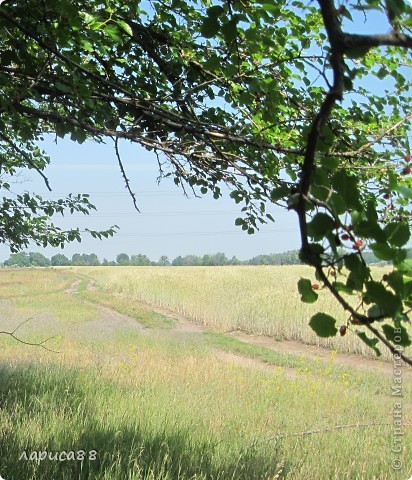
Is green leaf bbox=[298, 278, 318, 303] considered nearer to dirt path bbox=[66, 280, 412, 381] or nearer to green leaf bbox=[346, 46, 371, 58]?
green leaf bbox=[346, 46, 371, 58]

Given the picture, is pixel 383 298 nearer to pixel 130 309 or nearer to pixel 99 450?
pixel 99 450

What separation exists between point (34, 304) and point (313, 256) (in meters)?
3.23

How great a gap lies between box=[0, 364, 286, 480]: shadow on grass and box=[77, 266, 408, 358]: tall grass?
53.8 inches

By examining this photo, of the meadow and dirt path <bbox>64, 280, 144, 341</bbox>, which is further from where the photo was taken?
dirt path <bbox>64, 280, 144, 341</bbox>

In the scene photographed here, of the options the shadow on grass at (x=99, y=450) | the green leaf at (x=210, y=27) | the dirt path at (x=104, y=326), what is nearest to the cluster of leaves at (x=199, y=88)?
the green leaf at (x=210, y=27)

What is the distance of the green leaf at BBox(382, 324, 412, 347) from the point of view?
0.48 m

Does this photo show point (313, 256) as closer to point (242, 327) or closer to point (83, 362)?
point (83, 362)

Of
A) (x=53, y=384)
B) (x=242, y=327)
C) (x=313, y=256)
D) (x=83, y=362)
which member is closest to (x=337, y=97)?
(x=313, y=256)

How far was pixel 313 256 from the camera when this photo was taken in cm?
45

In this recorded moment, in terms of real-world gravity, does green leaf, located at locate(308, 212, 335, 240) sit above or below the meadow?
above

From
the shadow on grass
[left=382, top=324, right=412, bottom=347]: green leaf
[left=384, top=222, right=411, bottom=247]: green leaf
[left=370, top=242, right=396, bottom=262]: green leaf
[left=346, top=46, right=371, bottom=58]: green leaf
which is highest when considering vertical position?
[left=346, top=46, right=371, bottom=58]: green leaf

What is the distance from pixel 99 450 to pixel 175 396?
2.10ft

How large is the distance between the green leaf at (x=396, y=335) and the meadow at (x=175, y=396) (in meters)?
1.37

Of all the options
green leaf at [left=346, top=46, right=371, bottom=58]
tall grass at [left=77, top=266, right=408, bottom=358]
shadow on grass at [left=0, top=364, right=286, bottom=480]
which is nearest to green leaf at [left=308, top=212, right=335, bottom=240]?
green leaf at [left=346, top=46, right=371, bottom=58]
